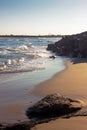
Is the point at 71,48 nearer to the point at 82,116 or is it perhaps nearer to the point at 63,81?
the point at 63,81

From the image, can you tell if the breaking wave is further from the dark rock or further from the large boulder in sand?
the dark rock

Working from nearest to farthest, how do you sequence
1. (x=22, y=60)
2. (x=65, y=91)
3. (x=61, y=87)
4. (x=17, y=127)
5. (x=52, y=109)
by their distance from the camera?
(x=17, y=127)
(x=52, y=109)
(x=65, y=91)
(x=61, y=87)
(x=22, y=60)

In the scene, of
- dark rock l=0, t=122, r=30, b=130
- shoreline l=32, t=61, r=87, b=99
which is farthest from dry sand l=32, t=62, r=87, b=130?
dark rock l=0, t=122, r=30, b=130

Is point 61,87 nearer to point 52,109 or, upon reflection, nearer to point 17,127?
point 52,109

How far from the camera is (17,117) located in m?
8.14

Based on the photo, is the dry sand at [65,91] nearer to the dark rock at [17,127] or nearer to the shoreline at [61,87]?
the shoreline at [61,87]

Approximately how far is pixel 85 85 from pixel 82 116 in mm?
4702

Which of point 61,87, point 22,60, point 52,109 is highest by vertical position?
point 52,109

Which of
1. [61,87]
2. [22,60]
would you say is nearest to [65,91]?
[61,87]

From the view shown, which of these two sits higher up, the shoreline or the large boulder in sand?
the large boulder in sand

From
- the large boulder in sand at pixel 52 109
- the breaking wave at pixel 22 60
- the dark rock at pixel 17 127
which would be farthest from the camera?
the breaking wave at pixel 22 60

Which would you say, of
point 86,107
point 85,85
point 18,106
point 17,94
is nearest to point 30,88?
point 17,94

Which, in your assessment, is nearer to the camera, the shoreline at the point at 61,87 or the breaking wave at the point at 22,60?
the shoreline at the point at 61,87

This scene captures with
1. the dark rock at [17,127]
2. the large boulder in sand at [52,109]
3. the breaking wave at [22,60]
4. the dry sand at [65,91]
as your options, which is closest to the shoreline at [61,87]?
the dry sand at [65,91]
